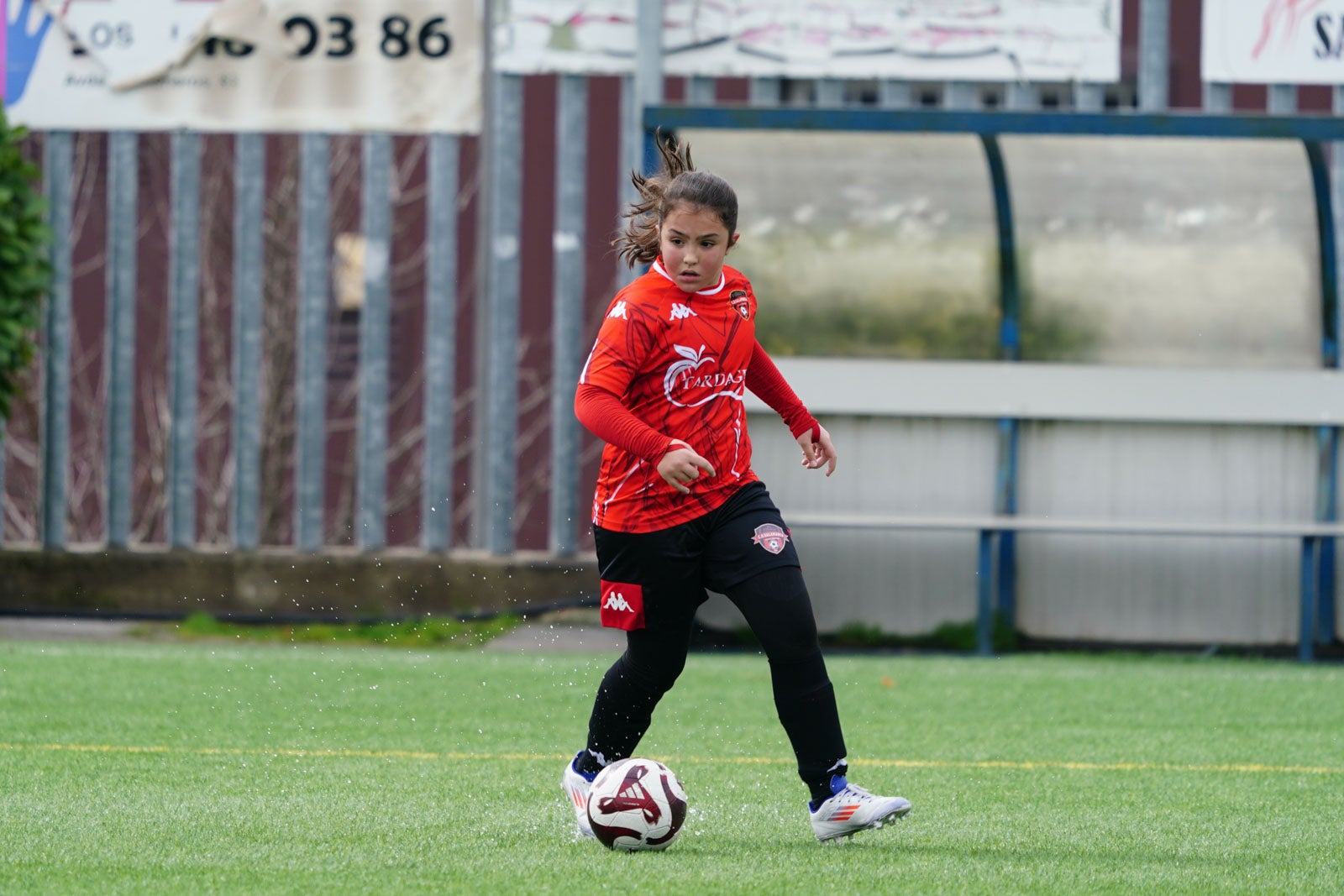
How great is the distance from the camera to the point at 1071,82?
1011cm

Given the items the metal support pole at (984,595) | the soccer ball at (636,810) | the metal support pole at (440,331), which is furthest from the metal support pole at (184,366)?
the soccer ball at (636,810)

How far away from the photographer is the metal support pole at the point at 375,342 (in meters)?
10.1

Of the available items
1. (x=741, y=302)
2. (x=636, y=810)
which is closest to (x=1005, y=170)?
(x=741, y=302)

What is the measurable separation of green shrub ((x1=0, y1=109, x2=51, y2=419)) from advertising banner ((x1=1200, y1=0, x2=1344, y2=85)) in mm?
6107

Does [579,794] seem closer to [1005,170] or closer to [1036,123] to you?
[1036,123]

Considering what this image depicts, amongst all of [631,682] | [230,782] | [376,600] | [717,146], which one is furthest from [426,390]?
[631,682]

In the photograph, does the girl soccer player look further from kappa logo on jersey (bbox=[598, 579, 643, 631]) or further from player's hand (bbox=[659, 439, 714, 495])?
player's hand (bbox=[659, 439, 714, 495])

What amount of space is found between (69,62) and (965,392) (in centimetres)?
504

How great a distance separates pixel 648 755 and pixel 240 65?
565 centimetres

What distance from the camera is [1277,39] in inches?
391

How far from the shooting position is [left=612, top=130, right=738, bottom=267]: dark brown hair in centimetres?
428

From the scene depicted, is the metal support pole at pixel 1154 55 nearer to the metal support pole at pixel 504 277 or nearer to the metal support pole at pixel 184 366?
the metal support pole at pixel 504 277

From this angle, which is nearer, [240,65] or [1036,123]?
[1036,123]

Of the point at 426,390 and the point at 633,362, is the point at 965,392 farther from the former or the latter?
the point at 633,362
